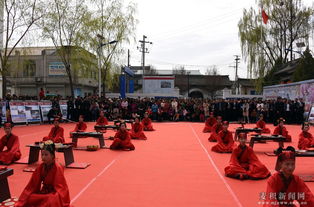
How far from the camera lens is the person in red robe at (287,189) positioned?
4230 millimetres

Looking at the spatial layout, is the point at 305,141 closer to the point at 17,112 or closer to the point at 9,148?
the point at 9,148

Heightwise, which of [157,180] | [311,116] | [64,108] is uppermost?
[64,108]

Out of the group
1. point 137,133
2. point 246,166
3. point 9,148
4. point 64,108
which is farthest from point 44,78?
point 246,166

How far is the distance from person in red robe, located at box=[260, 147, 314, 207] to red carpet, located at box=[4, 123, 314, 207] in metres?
0.99

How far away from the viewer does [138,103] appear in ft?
74.9

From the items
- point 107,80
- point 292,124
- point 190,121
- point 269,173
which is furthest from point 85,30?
Answer: point 269,173

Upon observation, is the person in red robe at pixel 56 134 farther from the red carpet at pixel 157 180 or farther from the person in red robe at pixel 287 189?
the person in red robe at pixel 287 189

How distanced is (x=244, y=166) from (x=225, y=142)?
10.4 feet

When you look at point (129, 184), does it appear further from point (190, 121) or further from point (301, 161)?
point (190, 121)

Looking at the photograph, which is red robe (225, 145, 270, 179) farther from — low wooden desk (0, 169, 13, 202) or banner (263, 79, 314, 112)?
banner (263, 79, 314, 112)

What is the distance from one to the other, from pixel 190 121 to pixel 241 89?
27054mm

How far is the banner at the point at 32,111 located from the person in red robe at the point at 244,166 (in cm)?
1462

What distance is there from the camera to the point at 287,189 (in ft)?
14.2

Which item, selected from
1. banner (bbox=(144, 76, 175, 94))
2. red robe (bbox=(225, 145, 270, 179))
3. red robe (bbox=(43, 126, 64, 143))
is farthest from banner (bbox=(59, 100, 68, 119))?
red robe (bbox=(225, 145, 270, 179))
